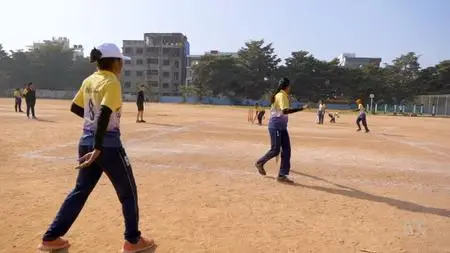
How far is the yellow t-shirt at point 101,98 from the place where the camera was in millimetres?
3477

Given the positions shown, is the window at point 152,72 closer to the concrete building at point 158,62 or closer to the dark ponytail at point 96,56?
the concrete building at point 158,62

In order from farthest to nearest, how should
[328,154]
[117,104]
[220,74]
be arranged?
[220,74], [328,154], [117,104]

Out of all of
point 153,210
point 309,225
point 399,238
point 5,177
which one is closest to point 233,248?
point 309,225

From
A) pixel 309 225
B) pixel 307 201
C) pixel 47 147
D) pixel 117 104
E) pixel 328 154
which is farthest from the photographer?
pixel 328 154

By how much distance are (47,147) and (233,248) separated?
25.1 feet

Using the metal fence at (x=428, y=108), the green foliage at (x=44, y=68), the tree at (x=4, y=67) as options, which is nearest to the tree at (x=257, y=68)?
the metal fence at (x=428, y=108)

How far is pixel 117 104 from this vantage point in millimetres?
3525

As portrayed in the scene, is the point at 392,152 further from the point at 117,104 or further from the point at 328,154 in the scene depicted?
the point at 117,104

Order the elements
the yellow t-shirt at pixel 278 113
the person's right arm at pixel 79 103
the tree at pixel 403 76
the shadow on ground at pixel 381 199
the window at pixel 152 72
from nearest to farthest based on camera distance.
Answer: the person's right arm at pixel 79 103
the shadow on ground at pixel 381 199
the yellow t-shirt at pixel 278 113
the tree at pixel 403 76
the window at pixel 152 72

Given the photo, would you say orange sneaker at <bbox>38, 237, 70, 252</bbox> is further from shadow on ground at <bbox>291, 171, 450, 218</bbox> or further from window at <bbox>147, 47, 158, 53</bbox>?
window at <bbox>147, 47, 158, 53</bbox>

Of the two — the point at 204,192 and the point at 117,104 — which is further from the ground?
the point at 117,104

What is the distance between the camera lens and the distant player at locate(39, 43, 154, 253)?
140 inches

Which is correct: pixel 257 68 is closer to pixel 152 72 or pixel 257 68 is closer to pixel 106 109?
pixel 152 72

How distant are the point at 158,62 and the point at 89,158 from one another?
303 ft
